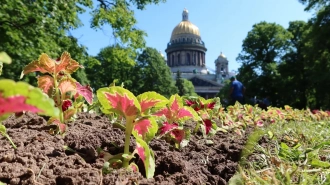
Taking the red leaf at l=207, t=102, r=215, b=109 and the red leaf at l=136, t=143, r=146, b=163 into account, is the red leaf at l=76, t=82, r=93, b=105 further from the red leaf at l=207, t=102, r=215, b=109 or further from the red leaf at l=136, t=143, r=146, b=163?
the red leaf at l=207, t=102, r=215, b=109

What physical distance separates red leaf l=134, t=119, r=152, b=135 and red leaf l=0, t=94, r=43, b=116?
0.54m

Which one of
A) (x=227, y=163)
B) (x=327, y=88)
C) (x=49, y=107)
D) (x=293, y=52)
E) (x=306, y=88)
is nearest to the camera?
(x=49, y=107)

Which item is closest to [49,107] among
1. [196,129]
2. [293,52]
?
[196,129]

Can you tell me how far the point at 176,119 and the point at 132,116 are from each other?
440mm

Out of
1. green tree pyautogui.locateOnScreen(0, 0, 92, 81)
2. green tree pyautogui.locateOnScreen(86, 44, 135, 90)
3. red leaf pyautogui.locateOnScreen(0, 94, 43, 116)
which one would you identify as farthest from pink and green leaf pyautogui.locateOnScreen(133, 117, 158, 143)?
green tree pyautogui.locateOnScreen(86, 44, 135, 90)

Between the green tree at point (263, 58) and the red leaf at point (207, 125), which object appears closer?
the red leaf at point (207, 125)

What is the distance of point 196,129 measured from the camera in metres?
1.75

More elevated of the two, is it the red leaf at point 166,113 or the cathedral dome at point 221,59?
the cathedral dome at point 221,59

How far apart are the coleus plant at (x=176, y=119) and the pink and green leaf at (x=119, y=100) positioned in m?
0.32

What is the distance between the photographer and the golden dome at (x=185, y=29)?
6606cm

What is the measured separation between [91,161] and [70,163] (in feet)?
0.34

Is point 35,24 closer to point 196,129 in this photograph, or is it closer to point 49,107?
point 196,129

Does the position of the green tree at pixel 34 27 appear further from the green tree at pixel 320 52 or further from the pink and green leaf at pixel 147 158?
the green tree at pixel 320 52

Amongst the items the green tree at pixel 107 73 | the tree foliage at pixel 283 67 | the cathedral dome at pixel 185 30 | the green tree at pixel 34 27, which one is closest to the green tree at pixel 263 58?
the tree foliage at pixel 283 67
